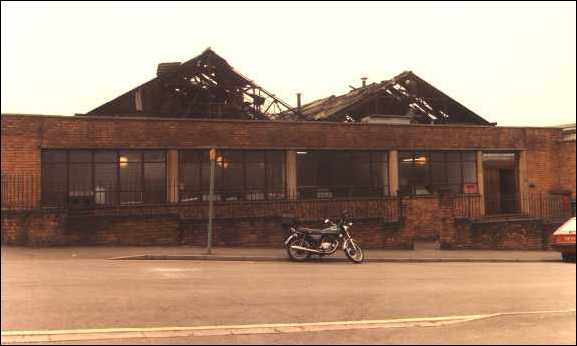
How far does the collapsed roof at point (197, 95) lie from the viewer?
91.1 feet

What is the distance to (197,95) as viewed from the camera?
28266mm

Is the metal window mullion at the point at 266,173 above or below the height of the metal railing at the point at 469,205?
above

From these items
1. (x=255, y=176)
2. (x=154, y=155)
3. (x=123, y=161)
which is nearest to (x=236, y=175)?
(x=255, y=176)

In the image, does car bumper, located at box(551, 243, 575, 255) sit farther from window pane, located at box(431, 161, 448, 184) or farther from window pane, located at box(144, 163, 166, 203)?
window pane, located at box(144, 163, 166, 203)

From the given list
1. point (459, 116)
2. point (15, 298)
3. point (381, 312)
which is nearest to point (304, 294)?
point (381, 312)

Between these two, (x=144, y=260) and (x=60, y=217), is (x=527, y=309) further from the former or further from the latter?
(x=60, y=217)

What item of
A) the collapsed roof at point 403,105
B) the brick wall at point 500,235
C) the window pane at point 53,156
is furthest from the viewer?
the collapsed roof at point 403,105

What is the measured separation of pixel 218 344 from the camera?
5793mm

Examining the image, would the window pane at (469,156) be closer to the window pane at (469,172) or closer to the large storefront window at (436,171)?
the large storefront window at (436,171)

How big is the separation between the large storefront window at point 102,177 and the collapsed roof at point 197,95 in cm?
633

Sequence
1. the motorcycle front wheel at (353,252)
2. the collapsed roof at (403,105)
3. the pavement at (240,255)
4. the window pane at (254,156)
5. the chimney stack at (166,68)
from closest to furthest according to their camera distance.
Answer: the pavement at (240,255) < the motorcycle front wheel at (353,252) < the window pane at (254,156) < the chimney stack at (166,68) < the collapsed roof at (403,105)

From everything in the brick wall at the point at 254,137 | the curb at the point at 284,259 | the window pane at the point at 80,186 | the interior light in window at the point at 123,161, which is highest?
the brick wall at the point at 254,137

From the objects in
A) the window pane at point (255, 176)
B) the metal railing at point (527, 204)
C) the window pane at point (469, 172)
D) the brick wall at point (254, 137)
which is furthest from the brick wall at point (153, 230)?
the metal railing at point (527, 204)

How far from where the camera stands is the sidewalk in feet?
46.7
